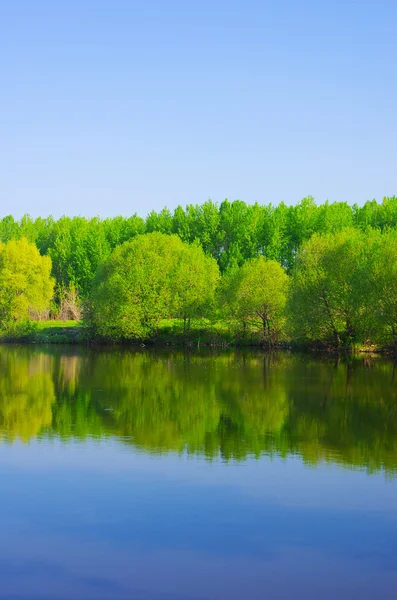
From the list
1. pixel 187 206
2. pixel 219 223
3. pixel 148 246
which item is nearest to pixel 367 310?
pixel 148 246

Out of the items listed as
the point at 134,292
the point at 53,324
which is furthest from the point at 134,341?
the point at 53,324

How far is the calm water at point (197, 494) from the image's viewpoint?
13.0 m

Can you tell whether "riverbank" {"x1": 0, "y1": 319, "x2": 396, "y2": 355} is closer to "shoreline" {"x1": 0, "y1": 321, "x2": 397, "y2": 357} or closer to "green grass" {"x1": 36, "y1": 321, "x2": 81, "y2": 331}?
"shoreline" {"x1": 0, "y1": 321, "x2": 397, "y2": 357}

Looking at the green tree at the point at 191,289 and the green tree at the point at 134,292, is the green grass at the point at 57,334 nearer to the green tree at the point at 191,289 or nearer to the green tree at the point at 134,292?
the green tree at the point at 134,292

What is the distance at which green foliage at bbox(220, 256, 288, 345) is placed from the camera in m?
71.9

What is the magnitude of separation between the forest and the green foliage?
114mm

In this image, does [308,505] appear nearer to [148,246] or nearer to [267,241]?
[148,246]

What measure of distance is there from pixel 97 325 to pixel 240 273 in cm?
1649

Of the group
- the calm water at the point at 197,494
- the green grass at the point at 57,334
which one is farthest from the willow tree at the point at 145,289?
the calm water at the point at 197,494

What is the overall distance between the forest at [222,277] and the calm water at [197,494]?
2686 centimetres

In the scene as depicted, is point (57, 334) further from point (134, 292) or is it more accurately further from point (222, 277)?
point (222, 277)

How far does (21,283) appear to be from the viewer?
81.4 m

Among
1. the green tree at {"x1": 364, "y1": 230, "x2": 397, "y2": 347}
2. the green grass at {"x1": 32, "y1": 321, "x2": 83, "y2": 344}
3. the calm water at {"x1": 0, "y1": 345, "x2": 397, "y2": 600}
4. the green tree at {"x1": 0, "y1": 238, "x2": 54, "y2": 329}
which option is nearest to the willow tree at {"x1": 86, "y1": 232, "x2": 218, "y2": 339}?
the green grass at {"x1": 32, "y1": 321, "x2": 83, "y2": 344}

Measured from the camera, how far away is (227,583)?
12789 mm
